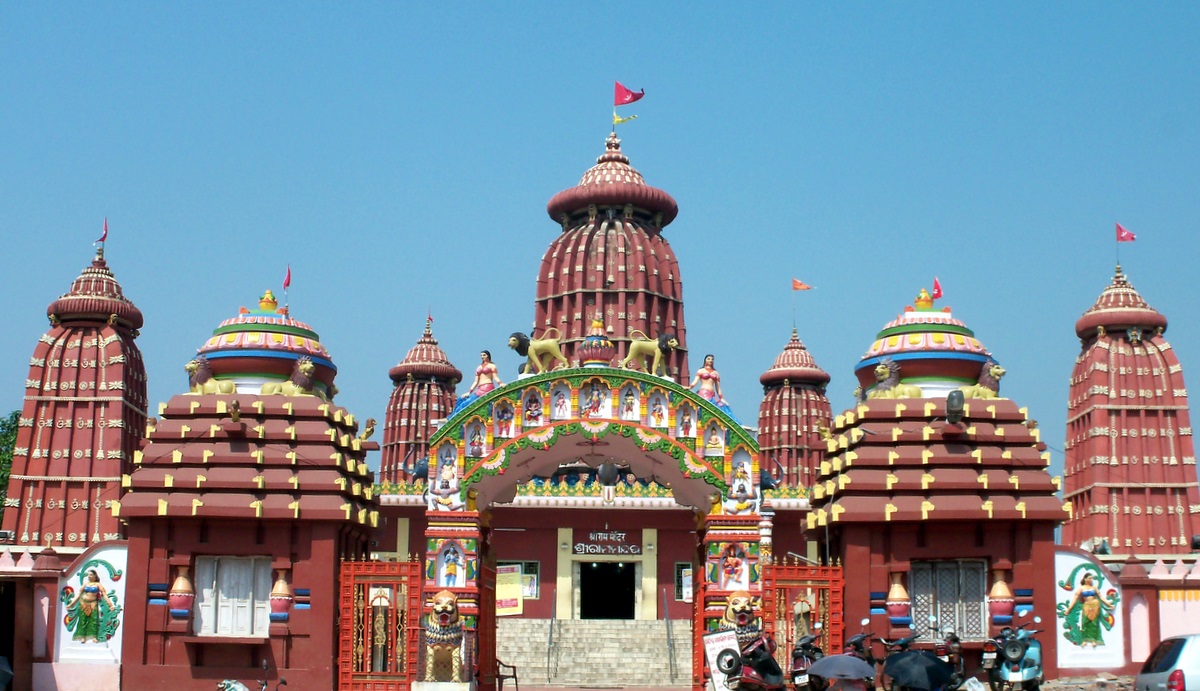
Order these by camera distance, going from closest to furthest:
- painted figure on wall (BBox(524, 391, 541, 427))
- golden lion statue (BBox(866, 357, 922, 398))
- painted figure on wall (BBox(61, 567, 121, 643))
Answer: painted figure on wall (BBox(61, 567, 121, 643)) → painted figure on wall (BBox(524, 391, 541, 427)) → golden lion statue (BBox(866, 357, 922, 398))

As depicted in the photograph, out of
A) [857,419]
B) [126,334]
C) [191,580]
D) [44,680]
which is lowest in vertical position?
[44,680]

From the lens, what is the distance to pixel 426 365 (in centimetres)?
6612

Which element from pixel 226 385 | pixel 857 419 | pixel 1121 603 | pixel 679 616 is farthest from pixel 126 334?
pixel 1121 603

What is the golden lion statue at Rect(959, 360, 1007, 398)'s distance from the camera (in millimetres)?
28234

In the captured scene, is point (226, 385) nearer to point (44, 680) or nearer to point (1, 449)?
point (44, 680)

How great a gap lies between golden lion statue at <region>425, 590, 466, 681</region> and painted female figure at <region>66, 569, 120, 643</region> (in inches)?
220

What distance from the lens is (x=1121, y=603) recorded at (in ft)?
88.8

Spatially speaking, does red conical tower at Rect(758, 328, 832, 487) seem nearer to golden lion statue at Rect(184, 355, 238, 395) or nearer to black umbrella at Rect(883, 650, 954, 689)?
golden lion statue at Rect(184, 355, 238, 395)

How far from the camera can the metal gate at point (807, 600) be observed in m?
26.7

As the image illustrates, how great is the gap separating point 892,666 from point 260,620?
12.2m

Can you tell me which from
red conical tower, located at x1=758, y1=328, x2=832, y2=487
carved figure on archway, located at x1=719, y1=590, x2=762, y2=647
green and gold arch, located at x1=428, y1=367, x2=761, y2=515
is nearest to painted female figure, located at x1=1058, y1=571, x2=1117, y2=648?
carved figure on archway, located at x1=719, y1=590, x2=762, y2=647

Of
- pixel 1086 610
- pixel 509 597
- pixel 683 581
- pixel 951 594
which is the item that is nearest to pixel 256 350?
pixel 951 594

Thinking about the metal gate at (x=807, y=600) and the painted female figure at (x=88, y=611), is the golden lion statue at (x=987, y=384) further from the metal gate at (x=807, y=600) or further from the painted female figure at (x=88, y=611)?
the painted female figure at (x=88, y=611)

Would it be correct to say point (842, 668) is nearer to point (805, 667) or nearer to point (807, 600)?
point (805, 667)
